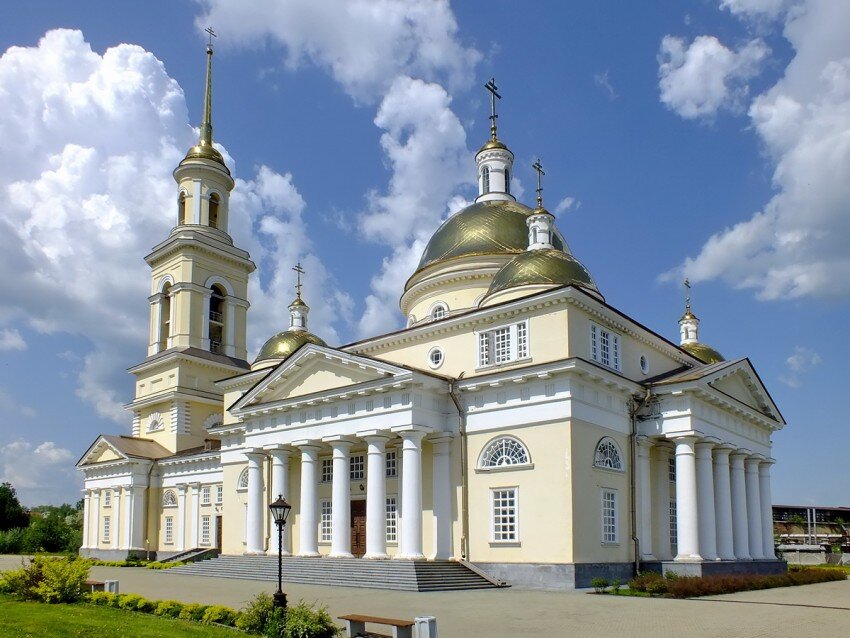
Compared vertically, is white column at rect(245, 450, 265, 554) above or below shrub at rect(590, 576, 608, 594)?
above

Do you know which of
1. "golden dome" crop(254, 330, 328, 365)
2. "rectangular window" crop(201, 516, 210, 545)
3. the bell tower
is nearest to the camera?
"golden dome" crop(254, 330, 328, 365)

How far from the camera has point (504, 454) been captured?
25.3 metres

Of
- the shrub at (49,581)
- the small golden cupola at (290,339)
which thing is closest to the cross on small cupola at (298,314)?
the small golden cupola at (290,339)

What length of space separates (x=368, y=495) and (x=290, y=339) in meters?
13.8

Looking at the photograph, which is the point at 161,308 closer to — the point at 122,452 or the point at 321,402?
the point at 122,452

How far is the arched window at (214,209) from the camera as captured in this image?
157ft

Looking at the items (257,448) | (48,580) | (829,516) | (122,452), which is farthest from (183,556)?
(829,516)

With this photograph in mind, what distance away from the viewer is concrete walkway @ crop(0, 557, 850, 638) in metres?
14.4

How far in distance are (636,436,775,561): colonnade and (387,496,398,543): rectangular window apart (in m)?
7.93

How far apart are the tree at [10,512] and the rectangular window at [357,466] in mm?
46336

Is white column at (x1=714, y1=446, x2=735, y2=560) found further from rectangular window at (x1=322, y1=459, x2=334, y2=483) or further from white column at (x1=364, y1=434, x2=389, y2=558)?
rectangular window at (x1=322, y1=459, x2=334, y2=483)

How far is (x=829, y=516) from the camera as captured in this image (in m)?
82.5

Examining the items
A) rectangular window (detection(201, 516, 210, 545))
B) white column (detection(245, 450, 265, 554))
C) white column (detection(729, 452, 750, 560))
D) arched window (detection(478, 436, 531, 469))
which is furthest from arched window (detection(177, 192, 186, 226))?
white column (detection(729, 452, 750, 560))

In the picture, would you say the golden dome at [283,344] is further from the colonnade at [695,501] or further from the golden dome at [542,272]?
the colonnade at [695,501]
